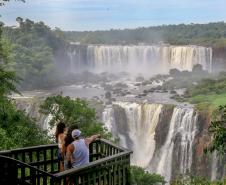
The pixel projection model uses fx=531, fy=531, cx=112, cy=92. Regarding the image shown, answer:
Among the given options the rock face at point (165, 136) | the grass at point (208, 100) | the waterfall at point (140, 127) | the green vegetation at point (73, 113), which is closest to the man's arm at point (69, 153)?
the green vegetation at point (73, 113)

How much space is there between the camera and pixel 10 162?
527 cm

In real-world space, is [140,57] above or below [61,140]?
below

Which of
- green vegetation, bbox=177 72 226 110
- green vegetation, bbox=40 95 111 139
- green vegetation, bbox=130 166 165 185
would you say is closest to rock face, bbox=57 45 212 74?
green vegetation, bbox=177 72 226 110

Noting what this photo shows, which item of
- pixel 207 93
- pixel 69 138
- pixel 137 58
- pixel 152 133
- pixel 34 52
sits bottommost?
pixel 152 133

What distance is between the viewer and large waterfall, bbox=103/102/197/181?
2875 centimetres

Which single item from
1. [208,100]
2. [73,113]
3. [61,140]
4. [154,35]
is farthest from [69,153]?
[154,35]

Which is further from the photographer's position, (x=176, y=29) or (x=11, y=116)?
(x=176, y=29)

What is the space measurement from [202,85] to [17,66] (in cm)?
1834

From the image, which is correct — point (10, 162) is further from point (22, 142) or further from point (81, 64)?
point (81, 64)

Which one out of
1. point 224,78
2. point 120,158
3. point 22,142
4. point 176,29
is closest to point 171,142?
point 224,78

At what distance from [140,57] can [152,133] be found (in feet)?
75.9

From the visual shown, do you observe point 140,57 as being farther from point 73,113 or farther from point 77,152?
point 77,152

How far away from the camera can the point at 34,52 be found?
5519 centimetres

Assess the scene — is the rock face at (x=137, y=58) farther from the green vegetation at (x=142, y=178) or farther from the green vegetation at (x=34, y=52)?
A: the green vegetation at (x=142, y=178)
